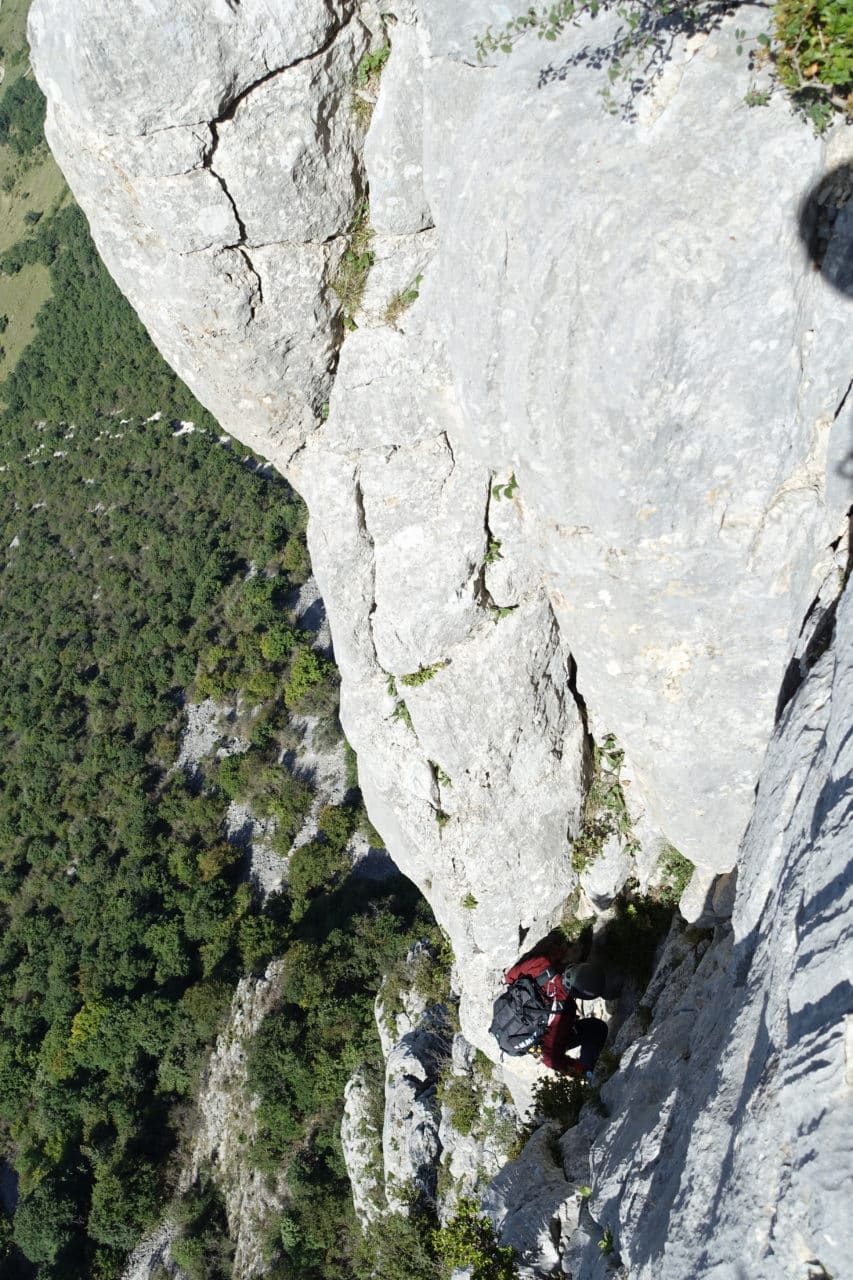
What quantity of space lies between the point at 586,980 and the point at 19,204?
81.1 metres

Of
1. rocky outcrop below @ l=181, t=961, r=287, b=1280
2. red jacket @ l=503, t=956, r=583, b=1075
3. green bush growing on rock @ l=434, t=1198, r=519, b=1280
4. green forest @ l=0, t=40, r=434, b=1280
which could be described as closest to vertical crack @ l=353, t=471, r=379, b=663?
red jacket @ l=503, t=956, r=583, b=1075

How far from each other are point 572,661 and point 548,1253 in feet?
25.3

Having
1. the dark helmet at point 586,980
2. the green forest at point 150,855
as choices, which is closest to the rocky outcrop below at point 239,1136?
the green forest at point 150,855

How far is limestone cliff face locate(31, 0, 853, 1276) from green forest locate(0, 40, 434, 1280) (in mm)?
17371

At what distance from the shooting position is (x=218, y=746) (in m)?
34.8

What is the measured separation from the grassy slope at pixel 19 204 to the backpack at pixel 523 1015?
6415 cm

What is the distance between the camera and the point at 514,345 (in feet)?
22.6

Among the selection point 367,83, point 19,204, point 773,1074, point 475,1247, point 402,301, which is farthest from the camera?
point 19,204

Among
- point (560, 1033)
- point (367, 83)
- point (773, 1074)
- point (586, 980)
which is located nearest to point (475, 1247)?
point (560, 1033)

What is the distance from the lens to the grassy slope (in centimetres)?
5956

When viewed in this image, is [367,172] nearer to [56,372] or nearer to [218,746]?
[218,746]

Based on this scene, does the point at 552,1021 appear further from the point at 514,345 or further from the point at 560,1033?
the point at 514,345

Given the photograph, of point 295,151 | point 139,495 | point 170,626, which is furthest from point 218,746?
point 295,151

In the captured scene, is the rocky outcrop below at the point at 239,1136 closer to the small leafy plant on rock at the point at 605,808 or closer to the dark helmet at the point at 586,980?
the dark helmet at the point at 586,980
